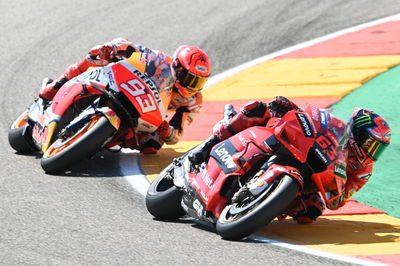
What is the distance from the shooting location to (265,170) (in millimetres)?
6977

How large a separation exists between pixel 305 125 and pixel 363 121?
545 mm

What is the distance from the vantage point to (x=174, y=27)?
15.0 m

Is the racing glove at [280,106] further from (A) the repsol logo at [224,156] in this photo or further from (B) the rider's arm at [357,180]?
(B) the rider's arm at [357,180]

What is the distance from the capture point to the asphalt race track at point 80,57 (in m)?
6.41

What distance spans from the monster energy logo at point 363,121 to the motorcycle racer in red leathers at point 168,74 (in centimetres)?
239

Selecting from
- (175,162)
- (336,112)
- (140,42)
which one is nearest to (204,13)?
(140,42)

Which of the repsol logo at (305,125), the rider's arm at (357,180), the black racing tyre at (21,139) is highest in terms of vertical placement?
the repsol logo at (305,125)

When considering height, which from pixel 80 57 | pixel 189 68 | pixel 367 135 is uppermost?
pixel 367 135

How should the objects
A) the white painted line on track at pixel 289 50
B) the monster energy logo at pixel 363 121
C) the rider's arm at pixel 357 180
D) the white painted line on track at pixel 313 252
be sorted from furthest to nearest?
the white painted line on track at pixel 289 50
the rider's arm at pixel 357 180
the monster energy logo at pixel 363 121
the white painted line on track at pixel 313 252

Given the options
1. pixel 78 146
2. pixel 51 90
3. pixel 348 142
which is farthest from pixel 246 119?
pixel 51 90

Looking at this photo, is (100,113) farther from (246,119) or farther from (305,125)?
(305,125)

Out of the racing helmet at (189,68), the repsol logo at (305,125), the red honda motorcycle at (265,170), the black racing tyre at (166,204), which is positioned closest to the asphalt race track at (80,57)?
the black racing tyre at (166,204)

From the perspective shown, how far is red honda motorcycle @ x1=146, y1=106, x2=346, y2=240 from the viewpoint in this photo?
6781mm

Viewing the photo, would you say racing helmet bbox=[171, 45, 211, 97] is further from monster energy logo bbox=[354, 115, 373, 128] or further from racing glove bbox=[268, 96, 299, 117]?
monster energy logo bbox=[354, 115, 373, 128]
